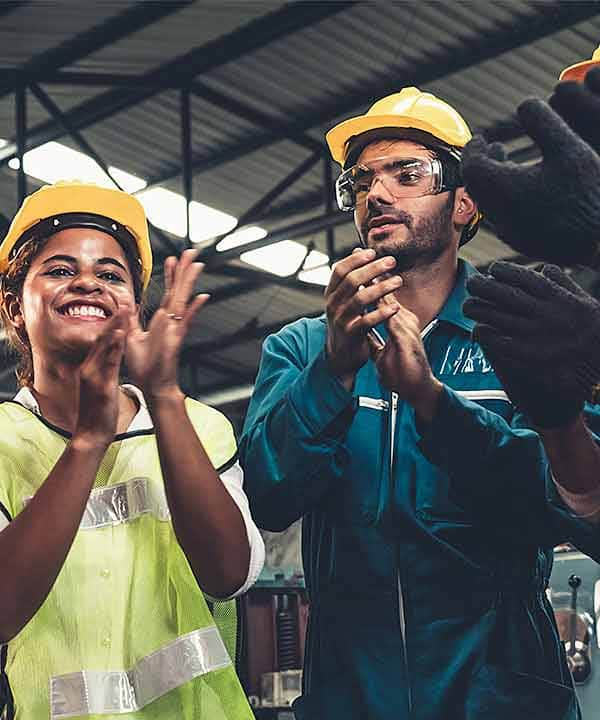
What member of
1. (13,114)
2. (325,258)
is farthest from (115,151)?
(325,258)

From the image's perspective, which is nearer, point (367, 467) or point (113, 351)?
point (113, 351)

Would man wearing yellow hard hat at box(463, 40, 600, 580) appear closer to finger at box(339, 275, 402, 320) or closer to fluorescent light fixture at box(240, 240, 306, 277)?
finger at box(339, 275, 402, 320)

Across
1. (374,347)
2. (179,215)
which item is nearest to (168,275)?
(374,347)

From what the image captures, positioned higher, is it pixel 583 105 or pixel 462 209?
pixel 462 209

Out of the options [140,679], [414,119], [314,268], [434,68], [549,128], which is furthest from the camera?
[314,268]

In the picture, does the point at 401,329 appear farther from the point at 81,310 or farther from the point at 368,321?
the point at 81,310

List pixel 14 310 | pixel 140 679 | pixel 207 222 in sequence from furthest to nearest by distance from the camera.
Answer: pixel 207 222 → pixel 14 310 → pixel 140 679

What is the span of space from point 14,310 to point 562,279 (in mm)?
1365

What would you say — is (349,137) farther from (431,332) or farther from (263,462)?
(263,462)

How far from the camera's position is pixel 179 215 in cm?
1141

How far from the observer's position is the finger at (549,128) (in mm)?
A: 1796

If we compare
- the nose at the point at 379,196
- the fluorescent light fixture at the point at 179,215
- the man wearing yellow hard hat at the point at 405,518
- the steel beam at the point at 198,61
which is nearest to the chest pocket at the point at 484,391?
the man wearing yellow hard hat at the point at 405,518

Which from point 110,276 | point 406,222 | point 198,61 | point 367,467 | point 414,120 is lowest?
point 367,467

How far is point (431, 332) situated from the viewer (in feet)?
9.37
